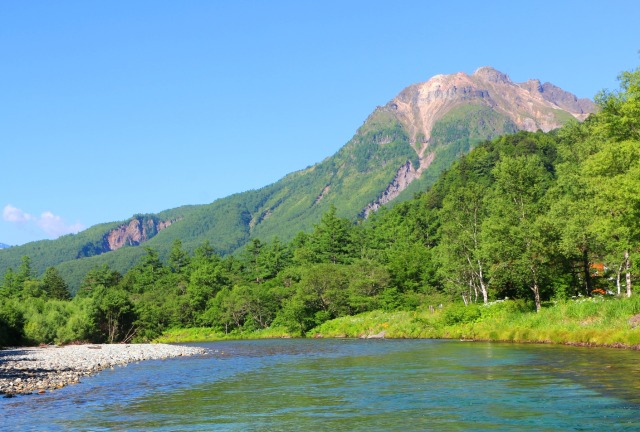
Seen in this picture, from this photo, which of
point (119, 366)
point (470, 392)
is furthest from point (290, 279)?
point (470, 392)

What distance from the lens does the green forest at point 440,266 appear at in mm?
54000

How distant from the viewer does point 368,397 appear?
28.2 meters

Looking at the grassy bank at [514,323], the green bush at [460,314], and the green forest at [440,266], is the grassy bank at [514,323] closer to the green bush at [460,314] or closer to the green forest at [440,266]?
the green bush at [460,314]

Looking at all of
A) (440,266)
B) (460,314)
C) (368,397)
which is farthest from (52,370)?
(440,266)

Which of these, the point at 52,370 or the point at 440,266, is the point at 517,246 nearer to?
the point at 440,266

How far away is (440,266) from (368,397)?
78127 millimetres

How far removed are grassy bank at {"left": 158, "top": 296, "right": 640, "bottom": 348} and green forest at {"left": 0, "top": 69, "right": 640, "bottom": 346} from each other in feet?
2.21

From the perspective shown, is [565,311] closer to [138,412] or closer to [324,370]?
[324,370]

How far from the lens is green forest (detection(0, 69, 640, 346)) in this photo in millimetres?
54000

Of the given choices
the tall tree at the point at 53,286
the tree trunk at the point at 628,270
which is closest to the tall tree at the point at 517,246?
the tree trunk at the point at 628,270

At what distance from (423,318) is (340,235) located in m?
81.9

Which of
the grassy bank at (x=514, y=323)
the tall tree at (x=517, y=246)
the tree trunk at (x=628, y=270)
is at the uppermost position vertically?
the tall tree at (x=517, y=246)

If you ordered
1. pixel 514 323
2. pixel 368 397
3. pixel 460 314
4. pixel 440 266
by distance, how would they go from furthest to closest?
pixel 440 266 → pixel 460 314 → pixel 514 323 → pixel 368 397

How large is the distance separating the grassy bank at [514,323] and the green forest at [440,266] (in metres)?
0.67
